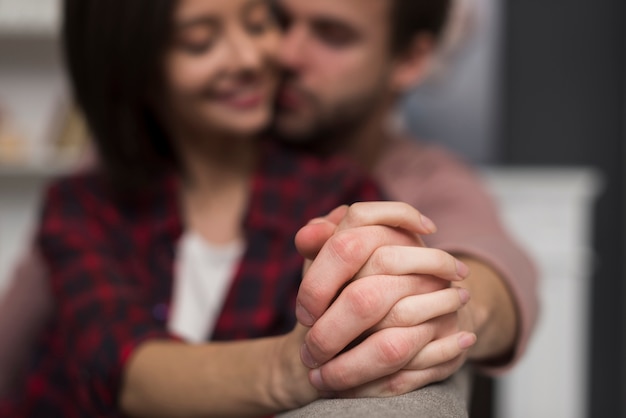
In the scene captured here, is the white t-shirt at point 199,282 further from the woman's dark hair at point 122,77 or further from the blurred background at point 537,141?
the blurred background at point 537,141

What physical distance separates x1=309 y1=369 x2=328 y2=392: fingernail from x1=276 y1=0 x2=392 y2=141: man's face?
0.67 m

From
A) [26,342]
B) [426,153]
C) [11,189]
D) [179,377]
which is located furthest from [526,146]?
[179,377]

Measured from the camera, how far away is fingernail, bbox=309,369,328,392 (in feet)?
1.90

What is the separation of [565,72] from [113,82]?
1.86m

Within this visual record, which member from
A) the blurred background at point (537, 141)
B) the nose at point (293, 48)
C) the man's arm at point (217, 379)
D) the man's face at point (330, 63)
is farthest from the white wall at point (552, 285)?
the man's arm at point (217, 379)

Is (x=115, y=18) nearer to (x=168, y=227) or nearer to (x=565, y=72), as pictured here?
(x=168, y=227)

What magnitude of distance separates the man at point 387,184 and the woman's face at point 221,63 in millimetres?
152

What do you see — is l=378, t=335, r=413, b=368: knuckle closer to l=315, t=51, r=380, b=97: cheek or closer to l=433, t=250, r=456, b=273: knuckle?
l=433, t=250, r=456, b=273: knuckle

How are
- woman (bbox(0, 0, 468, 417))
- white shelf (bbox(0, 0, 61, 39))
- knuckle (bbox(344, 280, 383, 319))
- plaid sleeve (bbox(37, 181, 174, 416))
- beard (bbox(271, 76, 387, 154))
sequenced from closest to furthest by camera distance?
1. knuckle (bbox(344, 280, 383, 319))
2. plaid sleeve (bbox(37, 181, 174, 416))
3. woman (bbox(0, 0, 468, 417))
4. beard (bbox(271, 76, 387, 154))
5. white shelf (bbox(0, 0, 61, 39))

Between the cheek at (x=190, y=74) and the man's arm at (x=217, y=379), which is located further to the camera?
the cheek at (x=190, y=74)

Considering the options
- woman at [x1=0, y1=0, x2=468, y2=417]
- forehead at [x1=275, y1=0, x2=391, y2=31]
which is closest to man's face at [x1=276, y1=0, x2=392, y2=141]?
forehead at [x1=275, y1=0, x2=391, y2=31]

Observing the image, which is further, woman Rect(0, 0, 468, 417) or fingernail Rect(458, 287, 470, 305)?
woman Rect(0, 0, 468, 417)

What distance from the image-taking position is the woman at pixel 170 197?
3.18ft

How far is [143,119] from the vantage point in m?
1.19
